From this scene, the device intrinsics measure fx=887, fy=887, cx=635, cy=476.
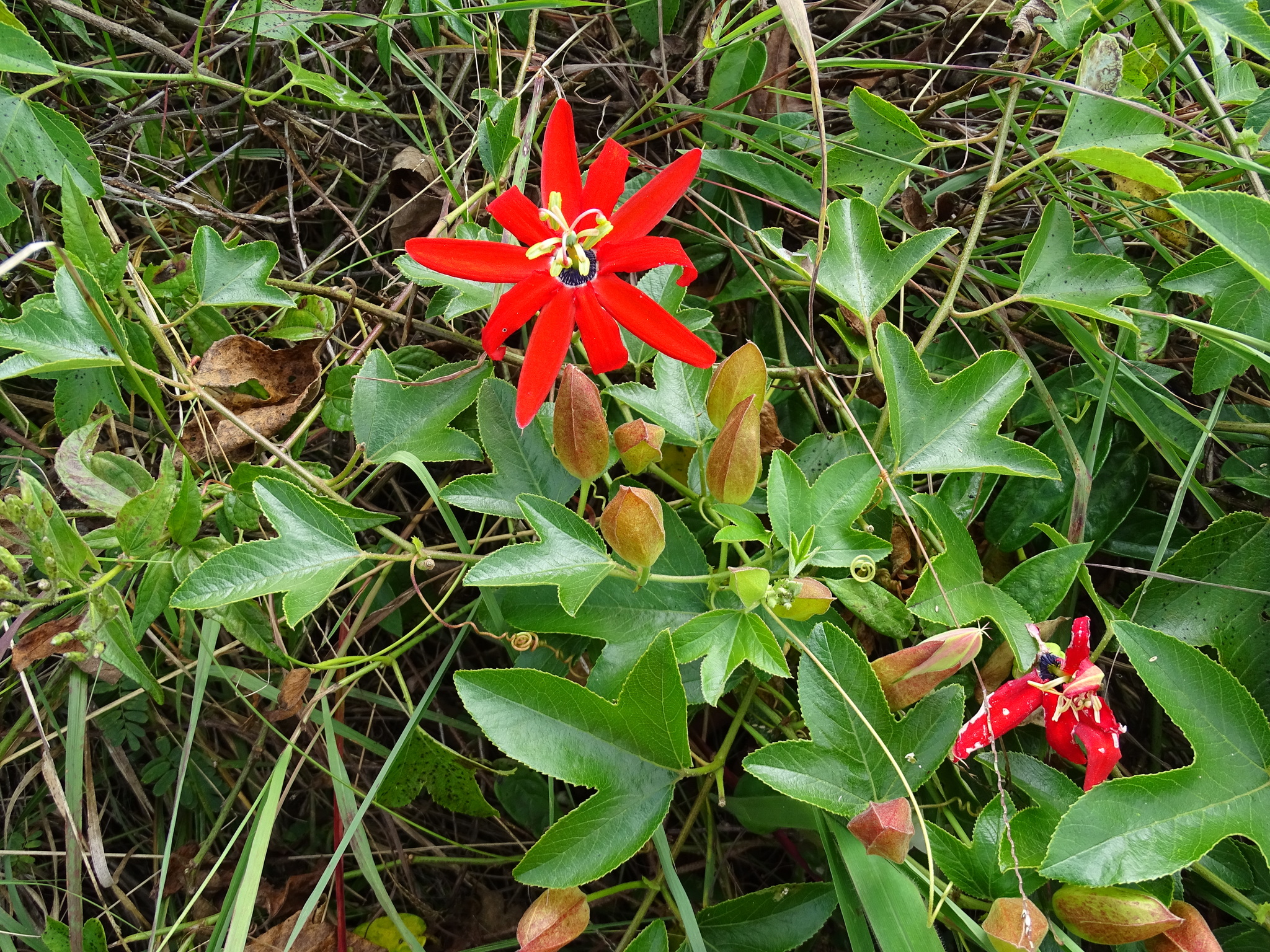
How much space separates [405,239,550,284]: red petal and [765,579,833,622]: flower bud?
1.37 feet

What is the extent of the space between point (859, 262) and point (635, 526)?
19.5 inches

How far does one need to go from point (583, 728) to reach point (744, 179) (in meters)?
0.82

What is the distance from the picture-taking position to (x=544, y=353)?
0.92m

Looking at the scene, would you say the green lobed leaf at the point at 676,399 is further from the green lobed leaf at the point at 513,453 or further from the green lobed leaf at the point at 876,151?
the green lobed leaf at the point at 876,151

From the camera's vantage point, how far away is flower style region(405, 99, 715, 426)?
91cm

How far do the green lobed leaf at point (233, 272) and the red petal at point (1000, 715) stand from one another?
97cm

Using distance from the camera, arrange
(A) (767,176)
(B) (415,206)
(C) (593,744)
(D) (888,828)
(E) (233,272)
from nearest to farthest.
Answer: (D) (888,828)
(C) (593,744)
(E) (233,272)
(A) (767,176)
(B) (415,206)

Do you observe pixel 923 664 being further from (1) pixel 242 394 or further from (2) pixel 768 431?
(1) pixel 242 394

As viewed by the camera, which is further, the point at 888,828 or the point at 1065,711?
the point at 1065,711

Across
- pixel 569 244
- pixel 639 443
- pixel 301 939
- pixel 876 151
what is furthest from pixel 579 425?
pixel 301 939

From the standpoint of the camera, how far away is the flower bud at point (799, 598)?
2.99 ft

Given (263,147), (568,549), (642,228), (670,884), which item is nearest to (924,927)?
(670,884)

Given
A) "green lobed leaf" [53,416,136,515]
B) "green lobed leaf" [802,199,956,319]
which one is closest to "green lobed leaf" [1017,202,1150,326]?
"green lobed leaf" [802,199,956,319]

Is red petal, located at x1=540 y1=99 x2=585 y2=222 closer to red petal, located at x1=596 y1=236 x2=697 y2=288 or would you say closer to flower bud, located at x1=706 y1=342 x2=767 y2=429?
red petal, located at x1=596 y1=236 x2=697 y2=288
